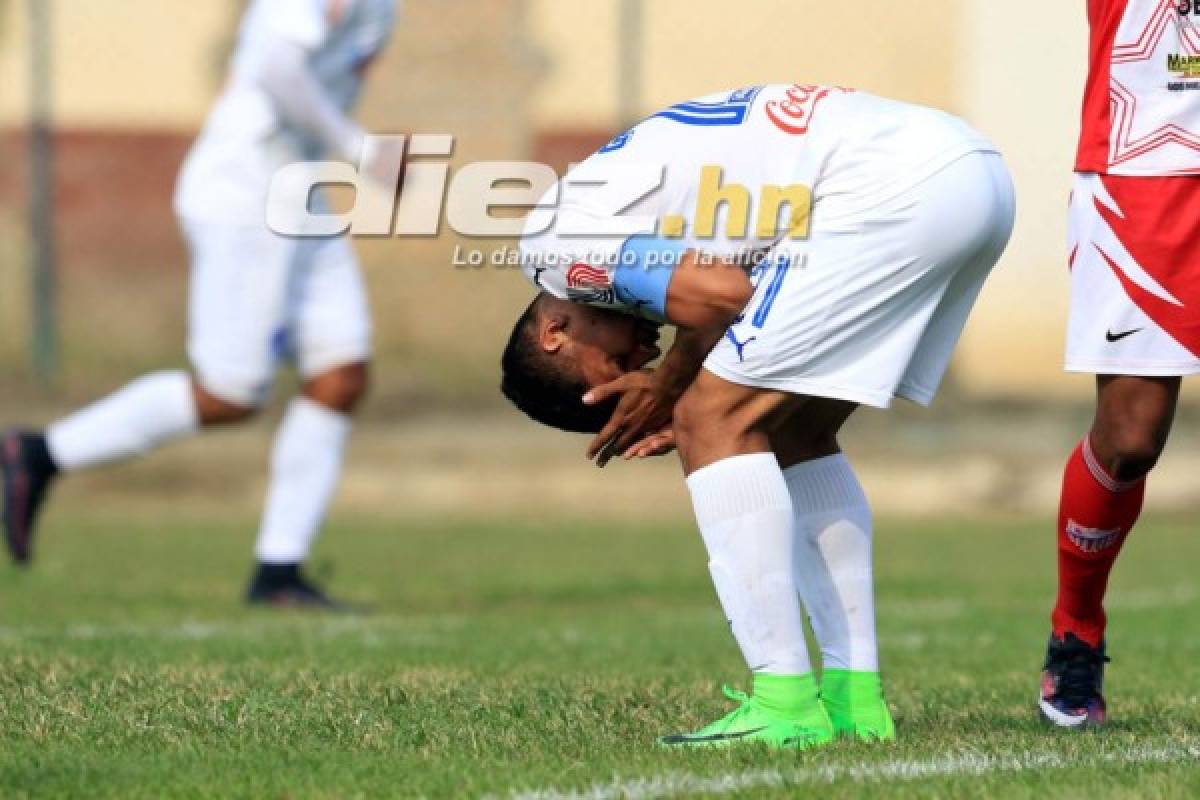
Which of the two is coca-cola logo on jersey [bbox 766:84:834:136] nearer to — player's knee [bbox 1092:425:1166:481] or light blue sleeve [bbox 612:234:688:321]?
light blue sleeve [bbox 612:234:688:321]

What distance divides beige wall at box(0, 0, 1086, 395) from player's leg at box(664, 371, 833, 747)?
10.2 metres

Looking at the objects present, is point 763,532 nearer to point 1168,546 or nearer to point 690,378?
point 690,378

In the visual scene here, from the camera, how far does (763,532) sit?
430 cm

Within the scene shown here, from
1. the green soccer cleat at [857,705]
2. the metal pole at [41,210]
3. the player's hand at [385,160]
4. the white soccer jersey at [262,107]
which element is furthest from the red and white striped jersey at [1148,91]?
the metal pole at [41,210]

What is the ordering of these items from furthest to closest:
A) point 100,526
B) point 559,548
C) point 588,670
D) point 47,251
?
point 47,251, point 100,526, point 559,548, point 588,670

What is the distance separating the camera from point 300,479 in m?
8.55

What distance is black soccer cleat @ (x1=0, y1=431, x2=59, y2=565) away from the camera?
8547 millimetres

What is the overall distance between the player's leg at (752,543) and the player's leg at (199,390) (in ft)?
14.3

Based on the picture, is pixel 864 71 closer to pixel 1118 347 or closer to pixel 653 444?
pixel 1118 347

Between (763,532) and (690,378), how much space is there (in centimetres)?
36

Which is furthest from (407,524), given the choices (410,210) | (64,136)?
(64,136)

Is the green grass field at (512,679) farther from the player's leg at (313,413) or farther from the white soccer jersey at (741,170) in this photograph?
the white soccer jersey at (741,170)

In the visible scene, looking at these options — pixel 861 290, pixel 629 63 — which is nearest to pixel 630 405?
pixel 861 290

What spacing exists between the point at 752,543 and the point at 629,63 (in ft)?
33.9
